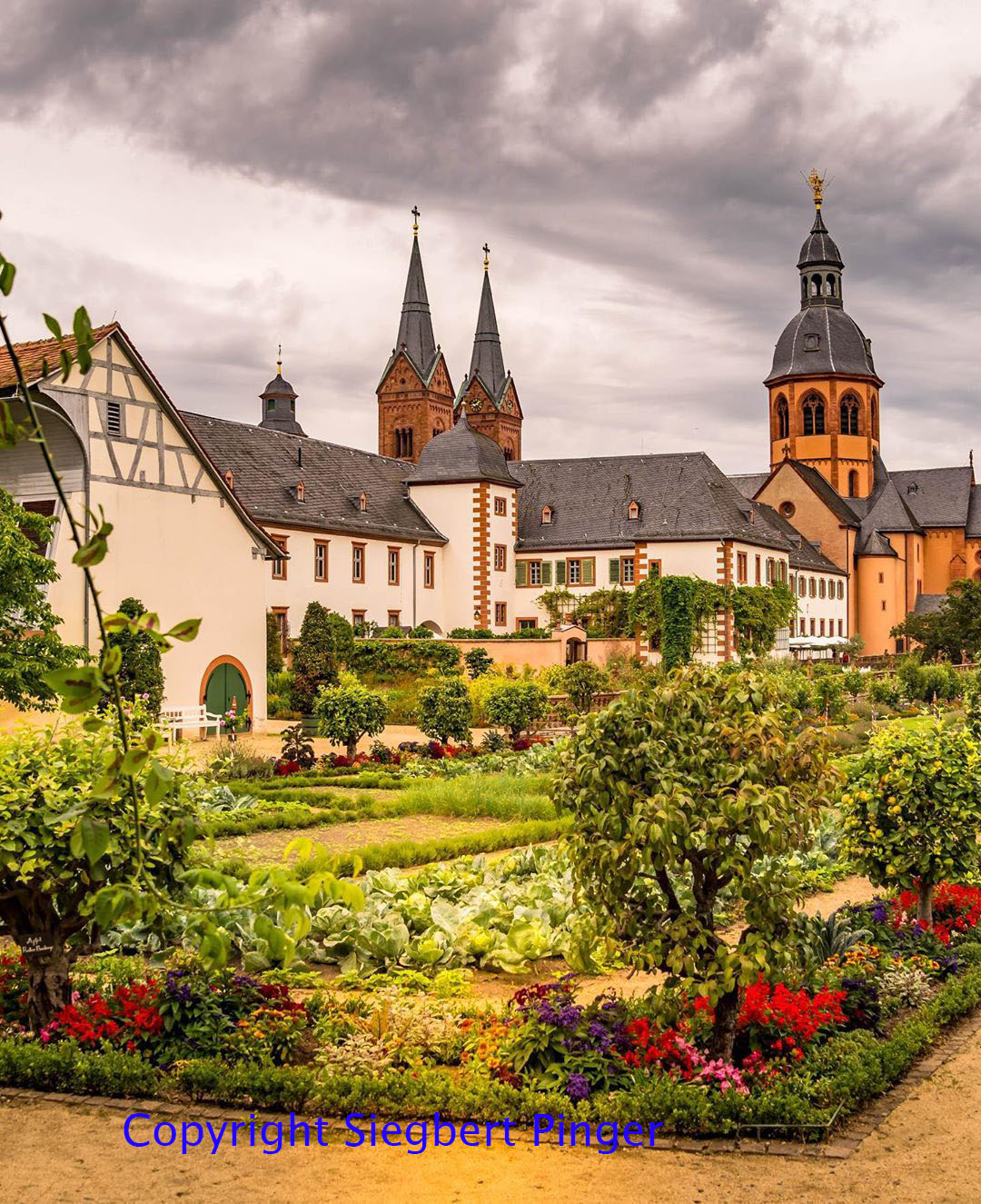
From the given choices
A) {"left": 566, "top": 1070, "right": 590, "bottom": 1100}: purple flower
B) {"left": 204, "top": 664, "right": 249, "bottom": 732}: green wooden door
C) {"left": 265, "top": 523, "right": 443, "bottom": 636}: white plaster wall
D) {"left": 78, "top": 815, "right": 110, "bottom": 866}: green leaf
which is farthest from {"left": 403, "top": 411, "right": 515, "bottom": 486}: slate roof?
{"left": 78, "top": 815, "right": 110, "bottom": 866}: green leaf

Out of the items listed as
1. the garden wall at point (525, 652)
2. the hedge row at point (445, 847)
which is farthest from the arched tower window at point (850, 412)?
the hedge row at point (445, 847)

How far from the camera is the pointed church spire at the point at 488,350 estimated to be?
90562 millimetres

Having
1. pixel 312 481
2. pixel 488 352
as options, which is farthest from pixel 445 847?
pixel 488 352

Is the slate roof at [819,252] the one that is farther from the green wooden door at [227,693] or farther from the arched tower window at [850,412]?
the green wooden door at [227,693]

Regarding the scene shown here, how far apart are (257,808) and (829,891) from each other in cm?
867

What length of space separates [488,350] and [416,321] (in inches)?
245

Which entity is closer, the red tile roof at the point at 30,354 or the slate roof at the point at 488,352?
the red tile roof at the point at 30,354

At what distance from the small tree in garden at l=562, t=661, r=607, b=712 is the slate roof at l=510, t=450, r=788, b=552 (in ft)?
70.6

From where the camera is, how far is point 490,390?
9031 cm

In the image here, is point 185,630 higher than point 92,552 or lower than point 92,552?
lower

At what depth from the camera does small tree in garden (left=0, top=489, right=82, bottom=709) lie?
1775cm

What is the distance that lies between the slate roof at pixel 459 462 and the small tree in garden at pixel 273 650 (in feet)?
49.2

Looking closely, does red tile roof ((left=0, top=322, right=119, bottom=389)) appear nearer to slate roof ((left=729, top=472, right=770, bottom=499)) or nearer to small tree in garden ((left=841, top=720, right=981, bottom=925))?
small tree in garden ((left=841, top=720, right=981, bottom=925))

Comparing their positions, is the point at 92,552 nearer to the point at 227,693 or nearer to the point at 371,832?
the point at 371,832
